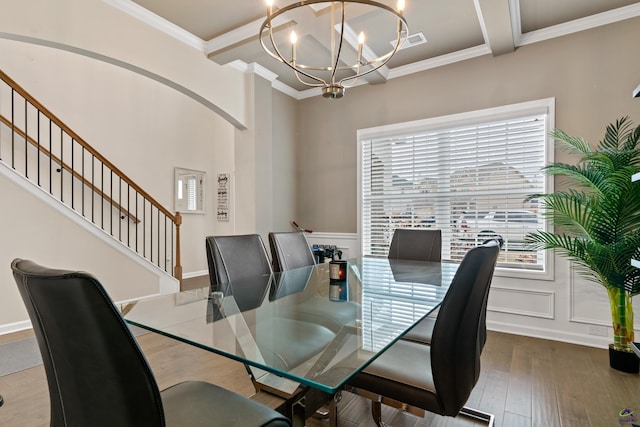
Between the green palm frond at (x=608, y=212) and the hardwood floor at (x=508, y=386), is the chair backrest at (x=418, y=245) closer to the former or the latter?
the green palm frond at (x=608, y=212)

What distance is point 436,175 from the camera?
3.73 metres

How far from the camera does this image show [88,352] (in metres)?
0.70

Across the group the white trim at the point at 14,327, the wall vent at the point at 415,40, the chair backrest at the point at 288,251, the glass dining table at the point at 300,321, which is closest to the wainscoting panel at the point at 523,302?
the glass dining table at the point at 300,321

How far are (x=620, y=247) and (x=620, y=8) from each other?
2.05 m

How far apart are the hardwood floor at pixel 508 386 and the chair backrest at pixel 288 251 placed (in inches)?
32.9

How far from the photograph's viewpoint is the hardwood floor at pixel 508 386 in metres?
1.82

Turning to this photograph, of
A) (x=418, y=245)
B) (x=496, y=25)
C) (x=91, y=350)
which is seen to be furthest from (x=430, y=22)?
(x=91, y=350)

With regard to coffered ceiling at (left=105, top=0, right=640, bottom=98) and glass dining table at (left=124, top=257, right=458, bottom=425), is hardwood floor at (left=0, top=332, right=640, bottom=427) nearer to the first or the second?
glass dining table at (left=124, top=257, right=458, bottom=425)

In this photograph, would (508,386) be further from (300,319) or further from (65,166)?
(65,166)

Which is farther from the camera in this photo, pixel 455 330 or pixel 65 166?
pixel 65 166

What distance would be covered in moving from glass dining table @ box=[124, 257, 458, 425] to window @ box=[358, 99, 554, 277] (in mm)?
1515

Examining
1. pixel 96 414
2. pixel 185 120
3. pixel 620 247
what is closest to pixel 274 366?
pixel 96 414

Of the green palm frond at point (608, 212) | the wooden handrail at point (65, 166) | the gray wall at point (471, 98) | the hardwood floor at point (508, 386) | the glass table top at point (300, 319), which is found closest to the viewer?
the glass table top at point (300, 319)

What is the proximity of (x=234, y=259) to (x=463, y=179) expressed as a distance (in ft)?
8.49
